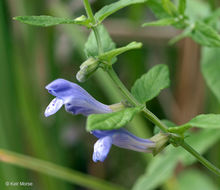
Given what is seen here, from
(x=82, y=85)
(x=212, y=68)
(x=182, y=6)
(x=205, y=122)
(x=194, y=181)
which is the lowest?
(x=194, y=181)

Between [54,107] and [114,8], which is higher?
[114,8]

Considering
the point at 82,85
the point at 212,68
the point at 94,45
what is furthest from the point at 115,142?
the point at 82,85

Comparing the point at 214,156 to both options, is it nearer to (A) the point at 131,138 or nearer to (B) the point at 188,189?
(B) the point at 188,189

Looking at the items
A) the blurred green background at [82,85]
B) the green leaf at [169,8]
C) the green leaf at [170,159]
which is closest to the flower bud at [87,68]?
the green leaf at [169,8]

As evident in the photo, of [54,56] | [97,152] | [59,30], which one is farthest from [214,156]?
[97,152]

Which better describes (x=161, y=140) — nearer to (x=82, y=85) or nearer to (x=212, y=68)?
(x=212, y=68)

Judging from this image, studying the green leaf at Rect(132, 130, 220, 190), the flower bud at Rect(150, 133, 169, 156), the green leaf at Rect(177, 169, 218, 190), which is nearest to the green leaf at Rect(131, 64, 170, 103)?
the flower bud at Rect(150, 133, 169, 156)

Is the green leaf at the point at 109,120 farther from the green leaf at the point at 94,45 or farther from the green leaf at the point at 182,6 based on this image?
the green leaf at the point at 182,6
